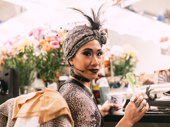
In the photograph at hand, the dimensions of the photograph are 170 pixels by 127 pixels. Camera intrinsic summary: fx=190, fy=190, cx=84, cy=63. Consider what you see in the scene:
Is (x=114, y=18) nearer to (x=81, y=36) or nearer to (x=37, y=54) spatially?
(x=37, y=54)

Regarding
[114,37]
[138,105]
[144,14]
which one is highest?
[144,14]

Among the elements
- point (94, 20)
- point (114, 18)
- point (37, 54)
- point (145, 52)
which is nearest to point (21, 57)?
point (37, 54)

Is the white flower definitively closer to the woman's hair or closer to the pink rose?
the pink rose

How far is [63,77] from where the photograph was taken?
221cm

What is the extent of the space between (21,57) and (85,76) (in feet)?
3.77

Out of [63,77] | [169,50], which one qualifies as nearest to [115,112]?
[63,77]

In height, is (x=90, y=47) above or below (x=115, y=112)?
above

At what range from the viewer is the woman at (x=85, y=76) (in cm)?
91

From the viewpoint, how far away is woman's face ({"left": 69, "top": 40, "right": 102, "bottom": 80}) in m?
1.06

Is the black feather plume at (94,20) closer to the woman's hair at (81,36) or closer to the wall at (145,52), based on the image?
the woman's hair at (81,36)

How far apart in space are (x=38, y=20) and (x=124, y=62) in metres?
1.32

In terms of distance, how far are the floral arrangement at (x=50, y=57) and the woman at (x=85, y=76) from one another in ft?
2.39

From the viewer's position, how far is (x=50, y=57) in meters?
1.86

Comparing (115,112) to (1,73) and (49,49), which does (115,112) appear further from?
(1,73)
